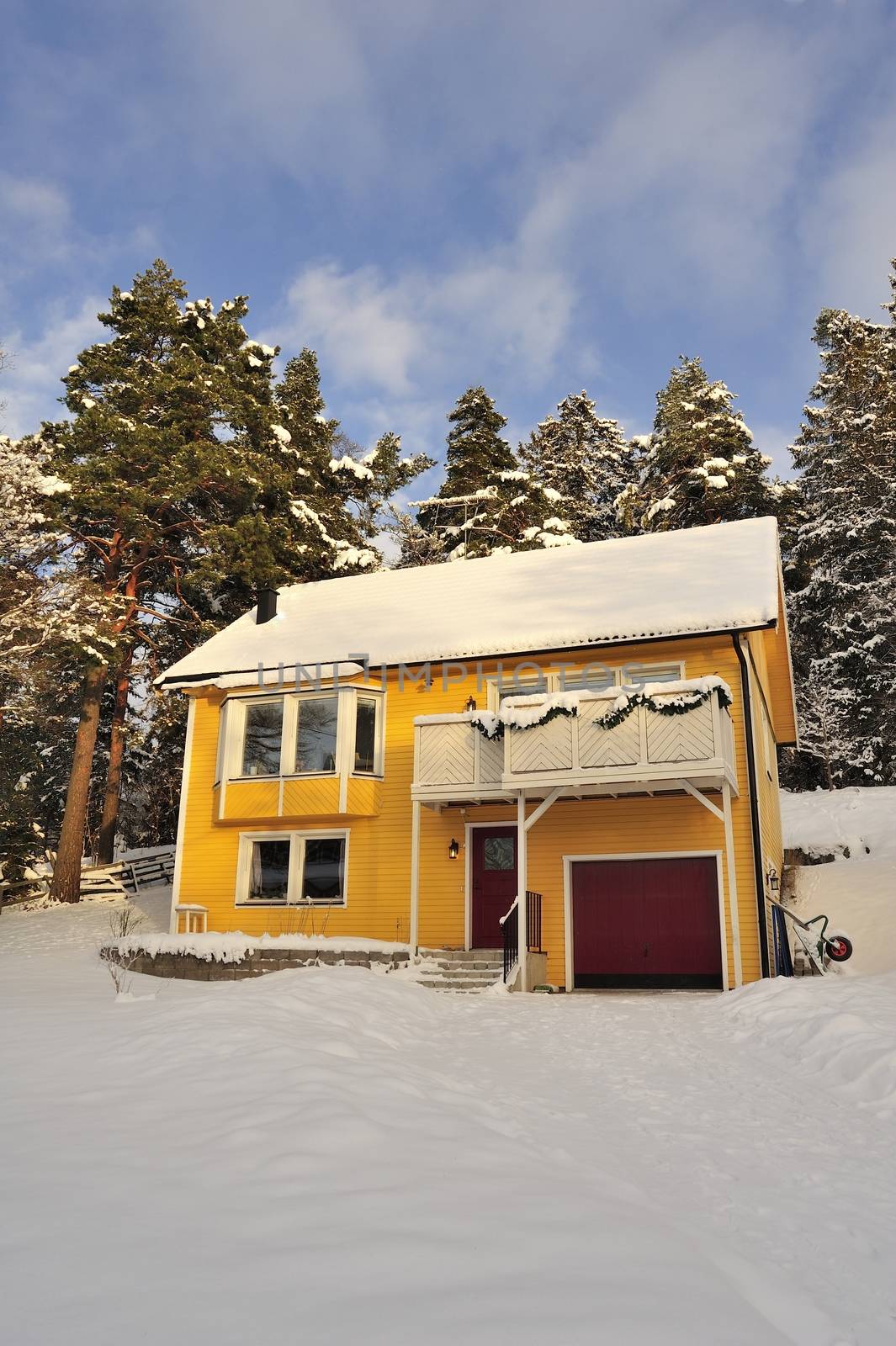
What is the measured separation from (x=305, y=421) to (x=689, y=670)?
82.3 feet

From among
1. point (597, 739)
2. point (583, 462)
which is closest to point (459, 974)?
point (597, 739)

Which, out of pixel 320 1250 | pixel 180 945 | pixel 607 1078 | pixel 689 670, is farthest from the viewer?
pixel 689 670

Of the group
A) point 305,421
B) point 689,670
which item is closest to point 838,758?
point 689,670

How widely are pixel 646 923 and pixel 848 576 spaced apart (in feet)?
75.4

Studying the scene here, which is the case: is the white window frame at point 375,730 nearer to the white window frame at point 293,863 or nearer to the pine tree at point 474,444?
the white window frame at point 293,863

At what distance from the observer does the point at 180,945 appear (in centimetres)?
1536

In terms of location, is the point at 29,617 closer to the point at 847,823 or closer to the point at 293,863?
the point at 293,863

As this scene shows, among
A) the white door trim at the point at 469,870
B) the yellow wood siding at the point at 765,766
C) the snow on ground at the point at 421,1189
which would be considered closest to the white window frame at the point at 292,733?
→ the white door trim at the point at 469,870

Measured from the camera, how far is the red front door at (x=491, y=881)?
16781mm

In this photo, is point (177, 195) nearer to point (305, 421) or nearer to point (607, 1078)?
point (607, 1078)

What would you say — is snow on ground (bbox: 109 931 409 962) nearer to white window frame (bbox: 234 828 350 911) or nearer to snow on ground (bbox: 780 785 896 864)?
white window frame (bbox: 234 828 350 911)

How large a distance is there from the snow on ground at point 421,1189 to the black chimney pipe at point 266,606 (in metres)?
13.9

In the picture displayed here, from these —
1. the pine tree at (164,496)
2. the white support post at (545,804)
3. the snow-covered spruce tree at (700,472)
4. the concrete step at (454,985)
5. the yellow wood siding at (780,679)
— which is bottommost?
the concrete step at (454,985)

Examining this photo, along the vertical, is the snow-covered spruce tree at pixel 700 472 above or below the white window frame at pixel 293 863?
above
